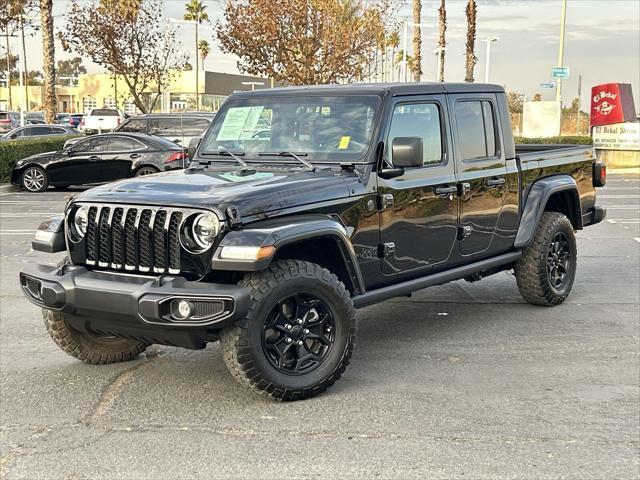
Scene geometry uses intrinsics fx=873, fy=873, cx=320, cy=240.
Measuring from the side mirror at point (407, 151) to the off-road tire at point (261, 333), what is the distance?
0.93m

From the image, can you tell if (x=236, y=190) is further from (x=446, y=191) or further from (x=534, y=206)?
(x=534, y=206)

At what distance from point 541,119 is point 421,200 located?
27473 mm

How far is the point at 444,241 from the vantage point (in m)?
6.34

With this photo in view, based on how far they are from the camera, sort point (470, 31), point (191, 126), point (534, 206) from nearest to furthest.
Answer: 1. point (534, 206)
2. point (191, 126)
3. point (470, 31)

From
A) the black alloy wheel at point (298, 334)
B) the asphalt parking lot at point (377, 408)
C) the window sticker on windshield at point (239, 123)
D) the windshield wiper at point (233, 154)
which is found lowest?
the asphalt parking lot at point (377, 408)

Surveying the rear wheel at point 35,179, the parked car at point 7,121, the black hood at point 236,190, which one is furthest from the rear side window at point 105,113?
the black hood at point 236,190

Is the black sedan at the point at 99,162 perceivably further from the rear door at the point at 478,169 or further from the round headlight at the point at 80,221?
the round headlight at the point at 80,221

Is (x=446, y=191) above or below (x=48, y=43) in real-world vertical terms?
below

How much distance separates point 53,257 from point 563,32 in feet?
89.7

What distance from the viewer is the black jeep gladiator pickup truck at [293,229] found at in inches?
190

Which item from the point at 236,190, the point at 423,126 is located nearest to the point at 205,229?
the point at 236,190

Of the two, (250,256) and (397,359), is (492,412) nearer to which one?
(397,359)

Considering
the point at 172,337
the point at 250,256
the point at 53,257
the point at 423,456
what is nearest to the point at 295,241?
the point at 250,256

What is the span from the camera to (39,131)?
31.9m
